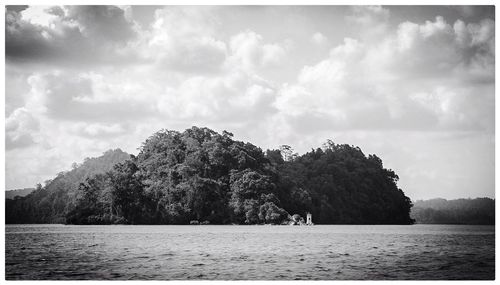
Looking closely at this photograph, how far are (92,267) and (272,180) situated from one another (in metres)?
45.6

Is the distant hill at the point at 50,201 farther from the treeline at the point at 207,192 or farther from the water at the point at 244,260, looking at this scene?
the water at the point at 244,260

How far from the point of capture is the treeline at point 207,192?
6269cm

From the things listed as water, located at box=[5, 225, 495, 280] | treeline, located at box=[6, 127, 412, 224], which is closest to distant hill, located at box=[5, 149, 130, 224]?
treeline, located at box=[6, 127, 412, 224]

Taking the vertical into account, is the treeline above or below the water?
above

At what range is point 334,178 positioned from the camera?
3086 inches

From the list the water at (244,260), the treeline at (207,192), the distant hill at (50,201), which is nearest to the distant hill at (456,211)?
the water at (244,260)

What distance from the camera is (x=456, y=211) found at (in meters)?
58.6

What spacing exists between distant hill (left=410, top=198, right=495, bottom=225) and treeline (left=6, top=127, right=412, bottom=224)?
22.5 ft

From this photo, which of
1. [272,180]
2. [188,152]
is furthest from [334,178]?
[188,152]

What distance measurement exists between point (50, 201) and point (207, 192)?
947 inches

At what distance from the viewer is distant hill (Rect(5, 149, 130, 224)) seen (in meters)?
66.4

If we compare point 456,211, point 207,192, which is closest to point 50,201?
point 207,192

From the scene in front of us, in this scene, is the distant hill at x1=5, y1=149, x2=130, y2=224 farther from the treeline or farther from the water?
the water

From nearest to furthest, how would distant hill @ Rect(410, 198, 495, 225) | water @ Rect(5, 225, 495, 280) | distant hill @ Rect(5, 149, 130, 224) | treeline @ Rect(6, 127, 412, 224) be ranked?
water @ Rect(5, 225, 495, 280) → distant hill @ Rect(410, 198, 495, 225) → treeline @ Rect(6, 127, 412, 224) → distant hill @ Rect(5, 149, 130, 224)
